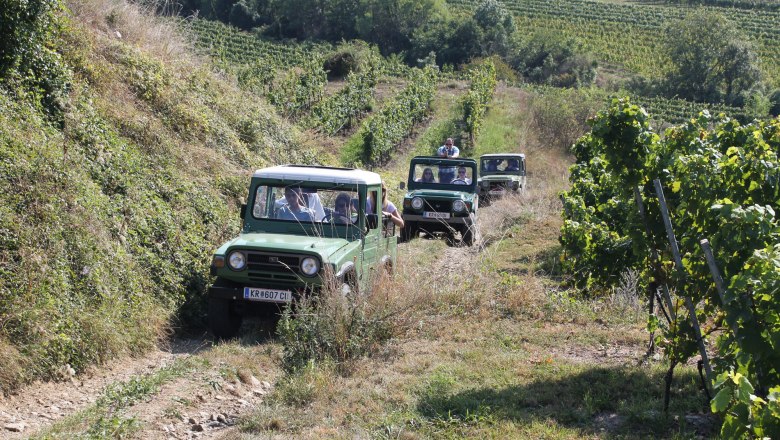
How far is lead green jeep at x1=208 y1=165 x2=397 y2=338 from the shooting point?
840 centimetres

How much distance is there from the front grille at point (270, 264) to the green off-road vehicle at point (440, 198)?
7177 mm

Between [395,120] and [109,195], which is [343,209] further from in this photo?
[395,120]

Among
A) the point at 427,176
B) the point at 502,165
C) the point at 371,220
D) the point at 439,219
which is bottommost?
the point at 502,165

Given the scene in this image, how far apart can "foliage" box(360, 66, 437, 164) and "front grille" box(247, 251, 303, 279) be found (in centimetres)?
2267

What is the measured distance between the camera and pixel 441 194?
1647cm

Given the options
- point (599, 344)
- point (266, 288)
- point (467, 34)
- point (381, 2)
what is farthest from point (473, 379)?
point (381, 2)

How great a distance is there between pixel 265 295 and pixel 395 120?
28.8 m

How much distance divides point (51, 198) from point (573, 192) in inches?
297

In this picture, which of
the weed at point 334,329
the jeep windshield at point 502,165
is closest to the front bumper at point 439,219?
the weed at point 334,329

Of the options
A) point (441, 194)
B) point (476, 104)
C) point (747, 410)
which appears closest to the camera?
point (747, 410)

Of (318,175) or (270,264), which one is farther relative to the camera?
(318,175)

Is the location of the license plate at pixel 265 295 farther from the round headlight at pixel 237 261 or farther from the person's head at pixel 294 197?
the person's head at pixel 294 197

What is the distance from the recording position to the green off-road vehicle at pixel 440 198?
1612 cm

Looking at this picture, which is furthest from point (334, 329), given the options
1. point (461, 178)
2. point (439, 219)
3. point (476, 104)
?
point (476, 104)
